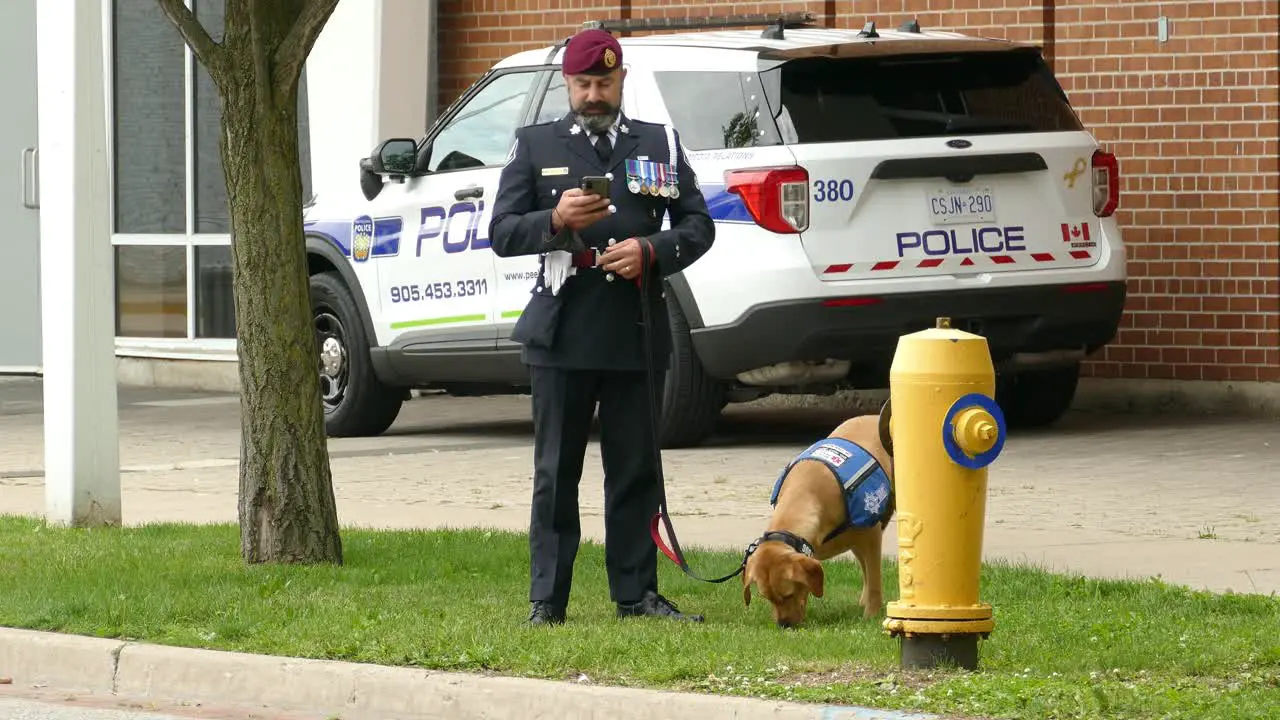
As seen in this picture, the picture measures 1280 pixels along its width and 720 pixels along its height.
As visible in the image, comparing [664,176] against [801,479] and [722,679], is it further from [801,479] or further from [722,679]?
[722,679]

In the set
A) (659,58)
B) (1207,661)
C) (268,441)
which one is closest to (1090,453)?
(659,58)

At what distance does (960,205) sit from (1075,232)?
0.71 meters

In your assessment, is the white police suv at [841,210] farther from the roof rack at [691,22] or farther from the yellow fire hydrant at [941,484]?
the yellow fire hydrant at [941,484]

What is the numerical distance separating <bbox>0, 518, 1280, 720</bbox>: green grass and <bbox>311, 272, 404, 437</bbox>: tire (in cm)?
469

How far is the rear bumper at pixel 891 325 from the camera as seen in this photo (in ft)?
37.8

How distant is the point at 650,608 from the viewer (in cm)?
729

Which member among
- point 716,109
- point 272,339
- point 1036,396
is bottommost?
point 1036,396

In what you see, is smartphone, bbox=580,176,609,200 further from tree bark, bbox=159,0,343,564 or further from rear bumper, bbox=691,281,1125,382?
rear bumper, bbox=691,281,1125,382

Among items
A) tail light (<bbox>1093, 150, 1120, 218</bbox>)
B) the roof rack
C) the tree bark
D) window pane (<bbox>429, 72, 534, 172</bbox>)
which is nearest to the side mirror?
window pane (<bbox>429, 72, 534, 172</bbox>)

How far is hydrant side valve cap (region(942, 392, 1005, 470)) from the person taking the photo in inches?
238

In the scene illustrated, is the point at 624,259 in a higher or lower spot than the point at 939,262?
higher

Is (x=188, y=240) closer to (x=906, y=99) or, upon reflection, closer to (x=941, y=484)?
(x=906, y=99)

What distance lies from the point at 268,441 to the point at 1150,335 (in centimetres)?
710

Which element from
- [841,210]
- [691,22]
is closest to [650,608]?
[841,210]
